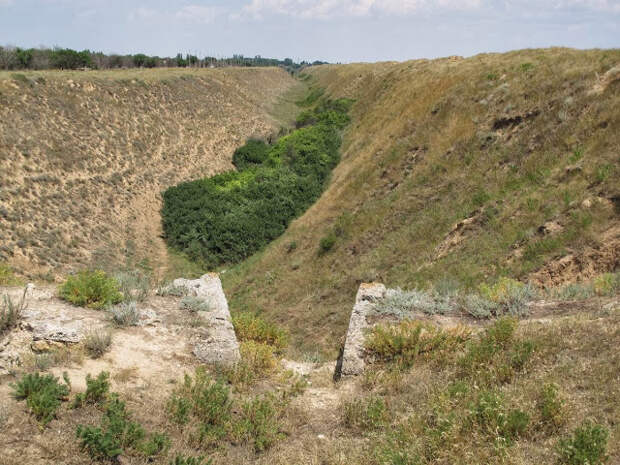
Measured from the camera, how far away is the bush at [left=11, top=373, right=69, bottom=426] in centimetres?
496

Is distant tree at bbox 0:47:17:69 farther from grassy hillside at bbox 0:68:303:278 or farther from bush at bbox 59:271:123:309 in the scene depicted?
bush at bbox 59:271:123:309

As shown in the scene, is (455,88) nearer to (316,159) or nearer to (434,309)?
(316,159)

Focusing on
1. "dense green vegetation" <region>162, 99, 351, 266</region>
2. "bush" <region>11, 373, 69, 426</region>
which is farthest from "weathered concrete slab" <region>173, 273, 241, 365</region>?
"dense green vegetation" <region>162, 99, 351, 266</region>

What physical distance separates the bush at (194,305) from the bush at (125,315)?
Answer: 3.16 ft

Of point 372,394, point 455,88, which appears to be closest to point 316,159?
point 455,88

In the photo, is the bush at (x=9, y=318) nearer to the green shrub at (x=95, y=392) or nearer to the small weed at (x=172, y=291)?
the green shrub at (x=95, y=392)

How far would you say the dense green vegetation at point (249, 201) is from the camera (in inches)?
1048

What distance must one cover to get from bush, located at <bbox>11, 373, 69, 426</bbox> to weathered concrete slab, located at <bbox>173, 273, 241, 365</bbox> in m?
2.22

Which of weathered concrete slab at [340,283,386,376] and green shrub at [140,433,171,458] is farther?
weathered concrete slab at [340,283,386,376]

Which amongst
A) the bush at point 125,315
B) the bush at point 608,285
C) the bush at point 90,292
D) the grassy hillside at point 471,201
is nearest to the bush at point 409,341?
the bush at point 608,285

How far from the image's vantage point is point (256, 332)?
28.5ft

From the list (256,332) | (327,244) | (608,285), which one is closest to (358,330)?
(256,332)

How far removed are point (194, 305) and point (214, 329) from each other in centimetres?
93

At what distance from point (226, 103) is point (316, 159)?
2318 cm
